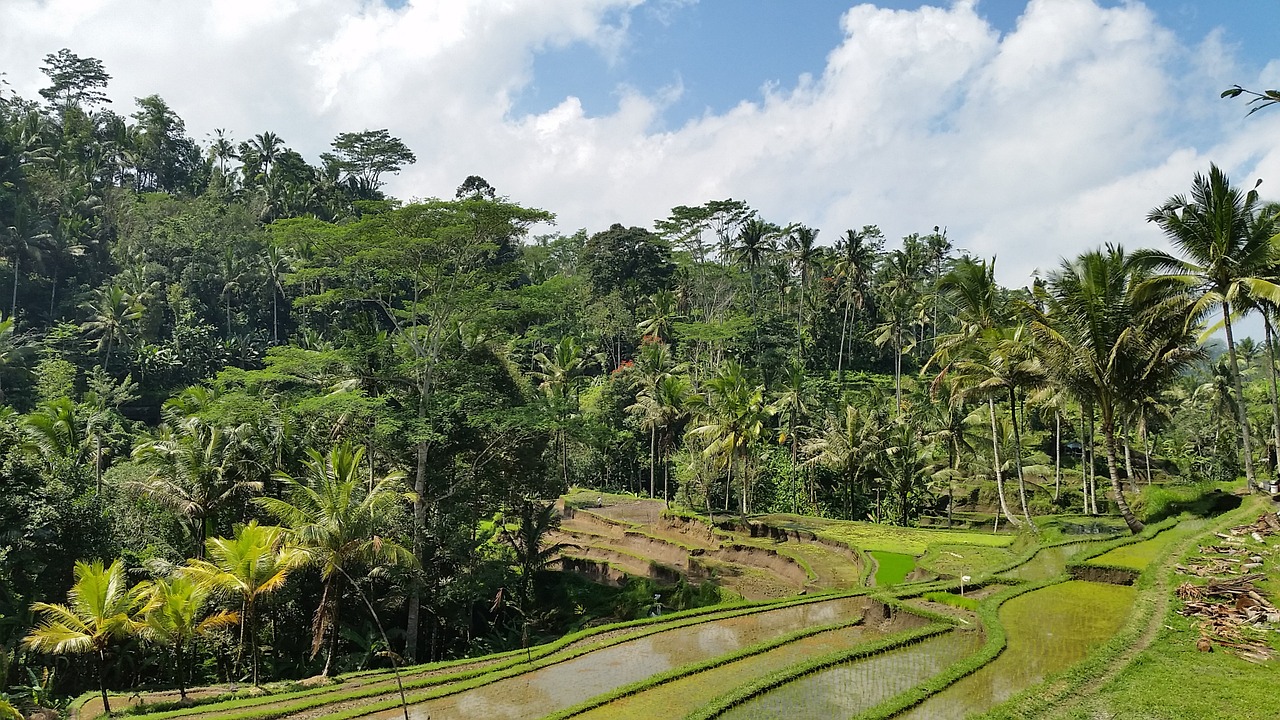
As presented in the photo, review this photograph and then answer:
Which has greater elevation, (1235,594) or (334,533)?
(334,533)

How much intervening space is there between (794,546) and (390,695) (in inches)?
745

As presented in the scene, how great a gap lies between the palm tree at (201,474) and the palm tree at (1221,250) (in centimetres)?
2665

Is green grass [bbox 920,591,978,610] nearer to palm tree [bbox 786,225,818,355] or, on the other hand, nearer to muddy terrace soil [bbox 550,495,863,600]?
muddy terrace soil [bbox 550,495,863,600]

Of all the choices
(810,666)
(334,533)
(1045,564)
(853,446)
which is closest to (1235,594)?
(1045,564)

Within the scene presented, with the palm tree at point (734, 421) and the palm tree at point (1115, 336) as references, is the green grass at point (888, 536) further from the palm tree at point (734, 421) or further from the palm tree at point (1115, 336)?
the palm tree at point (1115, 336)

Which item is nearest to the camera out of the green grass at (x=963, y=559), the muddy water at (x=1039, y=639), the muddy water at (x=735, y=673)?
the muddy water at (x=1039, y=639)

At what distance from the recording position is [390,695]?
1262cm

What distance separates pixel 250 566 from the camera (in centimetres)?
1557

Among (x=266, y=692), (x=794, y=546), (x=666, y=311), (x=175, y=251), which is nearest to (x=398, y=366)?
(x=266, y=692)

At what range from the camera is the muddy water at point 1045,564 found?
1719 centimetres

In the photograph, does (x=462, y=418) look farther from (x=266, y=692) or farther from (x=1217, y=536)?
(x=1217, y=536)

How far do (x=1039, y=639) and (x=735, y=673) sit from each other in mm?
5387

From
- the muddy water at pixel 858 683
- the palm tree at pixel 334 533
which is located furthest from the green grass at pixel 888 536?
the palm tree at pixel 334 533

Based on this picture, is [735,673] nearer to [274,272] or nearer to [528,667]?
[528,667]
